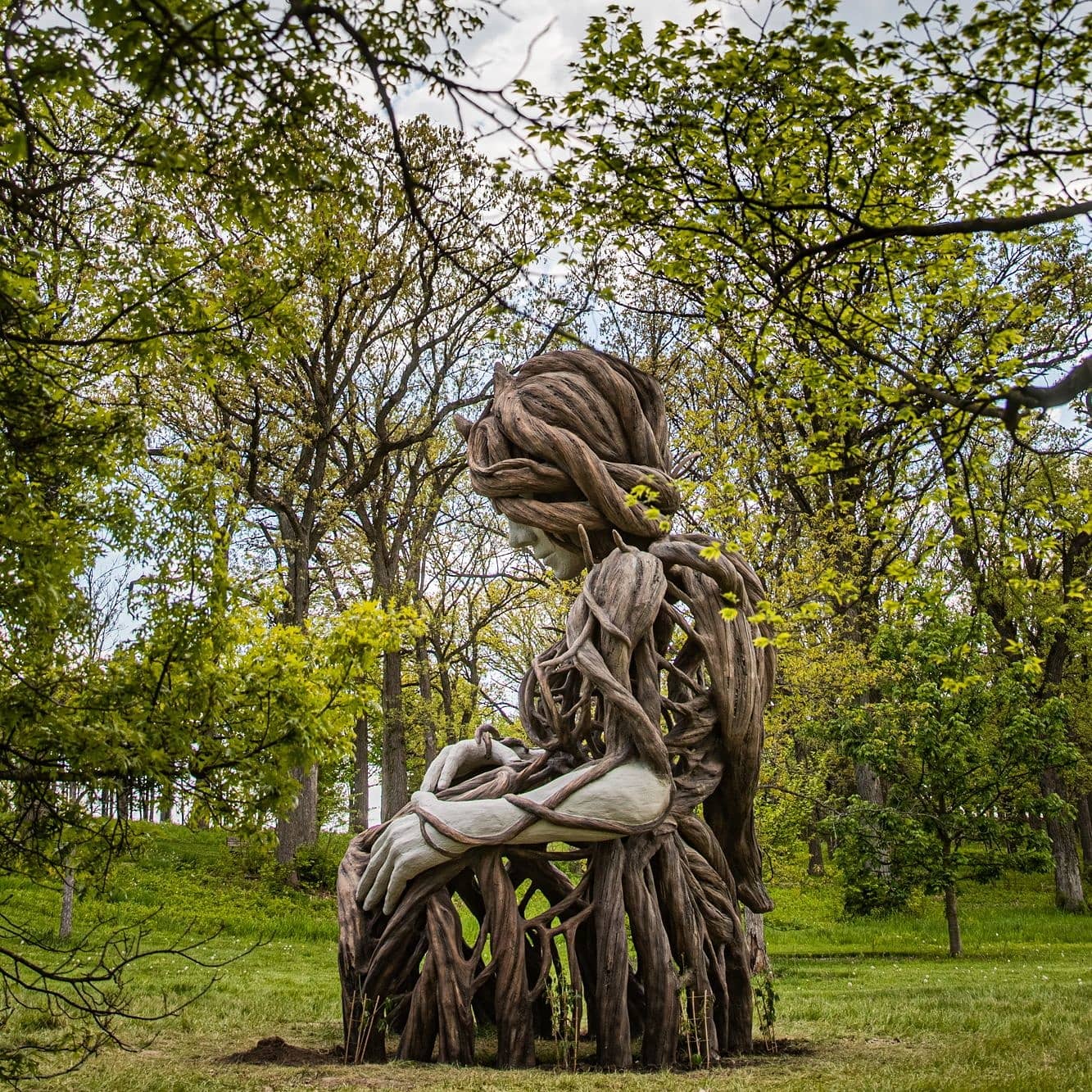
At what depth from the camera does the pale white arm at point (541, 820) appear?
20.5 ft

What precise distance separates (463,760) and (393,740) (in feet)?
46.5

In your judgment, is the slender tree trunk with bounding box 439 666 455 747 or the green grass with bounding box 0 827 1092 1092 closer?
the green grass with bounding box 0 827 1092 1092

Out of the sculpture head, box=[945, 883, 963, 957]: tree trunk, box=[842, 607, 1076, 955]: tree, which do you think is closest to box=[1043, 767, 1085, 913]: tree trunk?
box=[842, 607, 1076, 955]: tree

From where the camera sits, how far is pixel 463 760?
24.4ft

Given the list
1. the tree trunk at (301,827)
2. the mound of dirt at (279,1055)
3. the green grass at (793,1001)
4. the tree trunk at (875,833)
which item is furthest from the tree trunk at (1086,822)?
the mound of dirt at (279,1055)

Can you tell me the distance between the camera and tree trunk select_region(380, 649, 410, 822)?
66.8 ft

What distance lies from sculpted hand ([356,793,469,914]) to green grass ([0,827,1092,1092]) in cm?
66

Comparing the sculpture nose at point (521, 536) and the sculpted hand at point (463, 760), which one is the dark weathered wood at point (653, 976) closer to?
the sculpted hand at point (463, 760)

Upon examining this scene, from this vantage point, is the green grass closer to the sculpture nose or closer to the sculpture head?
the sculpture nose

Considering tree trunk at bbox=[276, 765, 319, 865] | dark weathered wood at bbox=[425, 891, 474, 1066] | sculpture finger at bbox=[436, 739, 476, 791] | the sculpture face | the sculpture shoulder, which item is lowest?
dark weathered wood at bbox=[425, 891, 474, 1066]

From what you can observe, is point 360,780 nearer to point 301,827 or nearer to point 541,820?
point 301,827

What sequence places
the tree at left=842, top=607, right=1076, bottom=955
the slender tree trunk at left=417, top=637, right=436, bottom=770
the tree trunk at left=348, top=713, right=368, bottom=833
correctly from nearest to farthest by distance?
the tree at left=842, top=607, right=1076, bottom=955, the slender tree trunk at left=417, top=637, right=436, bottom=770, the tree trunk at left=348, top=713, right=368, bottom=833

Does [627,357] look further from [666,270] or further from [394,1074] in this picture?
[394,1074]

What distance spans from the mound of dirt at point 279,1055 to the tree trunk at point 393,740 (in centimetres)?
1352
